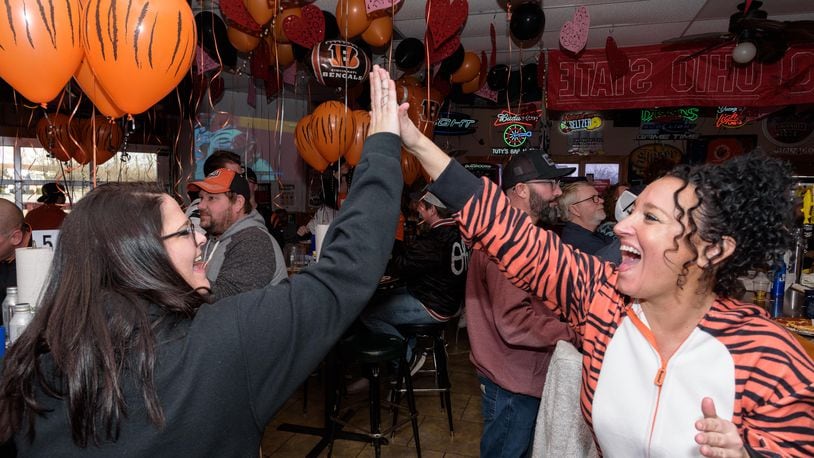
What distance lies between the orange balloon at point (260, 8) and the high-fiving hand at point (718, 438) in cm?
416

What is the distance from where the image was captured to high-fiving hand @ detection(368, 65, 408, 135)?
1122mm

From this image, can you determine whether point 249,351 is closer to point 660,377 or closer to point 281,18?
point 660,377

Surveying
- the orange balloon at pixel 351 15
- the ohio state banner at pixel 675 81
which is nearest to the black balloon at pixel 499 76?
the ohio state banner at pixel 675 81

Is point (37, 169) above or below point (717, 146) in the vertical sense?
below

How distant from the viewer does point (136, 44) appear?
6.36ft

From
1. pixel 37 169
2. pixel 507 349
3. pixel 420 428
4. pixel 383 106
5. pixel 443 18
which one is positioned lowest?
pixel 420 428

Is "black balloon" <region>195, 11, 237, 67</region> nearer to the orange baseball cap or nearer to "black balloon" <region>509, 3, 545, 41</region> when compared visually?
the orange baseball cap

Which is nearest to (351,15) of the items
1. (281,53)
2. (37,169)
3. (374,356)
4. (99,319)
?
(281,53)

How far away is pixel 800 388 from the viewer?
97 centimetres

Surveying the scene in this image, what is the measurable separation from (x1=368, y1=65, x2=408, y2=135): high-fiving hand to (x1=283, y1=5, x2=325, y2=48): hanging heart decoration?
3.40 metres

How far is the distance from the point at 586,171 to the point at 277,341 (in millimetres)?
10240

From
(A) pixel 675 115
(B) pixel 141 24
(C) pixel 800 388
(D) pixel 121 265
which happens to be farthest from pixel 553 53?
(D) pixel 121 265

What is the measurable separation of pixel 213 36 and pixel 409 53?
197cm

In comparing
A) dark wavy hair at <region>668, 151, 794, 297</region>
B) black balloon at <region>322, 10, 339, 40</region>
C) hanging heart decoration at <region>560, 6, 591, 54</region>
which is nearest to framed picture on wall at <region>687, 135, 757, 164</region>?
hanging heart decoration at <region>560, 6, 591, 54</region>
